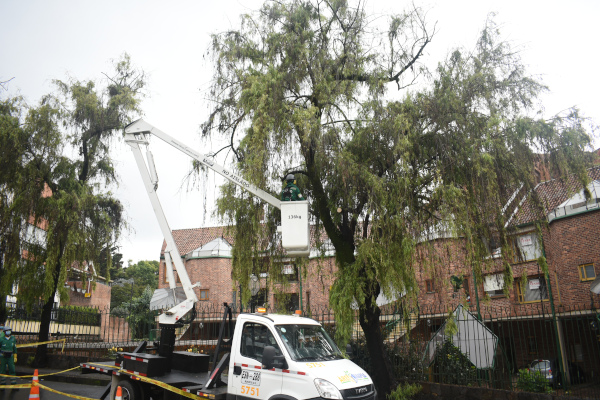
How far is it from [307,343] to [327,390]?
1.27 metres

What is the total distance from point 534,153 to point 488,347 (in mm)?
6019

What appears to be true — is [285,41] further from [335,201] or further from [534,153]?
[534,153]

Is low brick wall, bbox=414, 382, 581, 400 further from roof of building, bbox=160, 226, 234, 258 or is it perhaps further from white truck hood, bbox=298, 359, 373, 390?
roof of building, bbox=160, 226, 234, 258

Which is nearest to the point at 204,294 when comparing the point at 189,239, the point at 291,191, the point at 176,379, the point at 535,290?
the point at 189,239

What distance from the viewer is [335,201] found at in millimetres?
12102

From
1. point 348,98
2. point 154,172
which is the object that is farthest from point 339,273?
point 154,172

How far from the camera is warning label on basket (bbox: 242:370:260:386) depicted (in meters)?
7.69

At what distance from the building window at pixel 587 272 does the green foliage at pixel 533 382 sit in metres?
12.1

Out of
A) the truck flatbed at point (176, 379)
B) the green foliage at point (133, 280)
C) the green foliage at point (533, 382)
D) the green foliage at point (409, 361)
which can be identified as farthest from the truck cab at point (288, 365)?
the green foliage at point (133, 280)

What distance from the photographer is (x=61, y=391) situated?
43.5 ft

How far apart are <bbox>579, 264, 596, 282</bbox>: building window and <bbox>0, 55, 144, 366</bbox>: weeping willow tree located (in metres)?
20.5

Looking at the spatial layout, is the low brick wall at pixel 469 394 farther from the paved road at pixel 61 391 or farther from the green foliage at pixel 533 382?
the paved road at pixel 61 391

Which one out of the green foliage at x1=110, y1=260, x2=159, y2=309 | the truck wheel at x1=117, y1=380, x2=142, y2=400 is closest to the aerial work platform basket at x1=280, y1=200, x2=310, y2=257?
the truck wheel at x1=117, y1=380, x2=142, y2=400

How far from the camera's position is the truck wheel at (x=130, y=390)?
919cm
